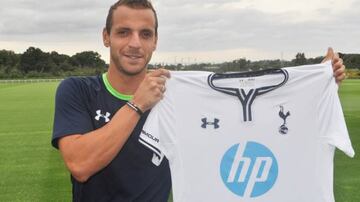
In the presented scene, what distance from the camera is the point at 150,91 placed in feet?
11.0

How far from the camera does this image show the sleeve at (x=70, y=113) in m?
3.38

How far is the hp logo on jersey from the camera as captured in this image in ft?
11.9

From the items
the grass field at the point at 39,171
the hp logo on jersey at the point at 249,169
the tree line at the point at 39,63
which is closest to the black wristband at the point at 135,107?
the hp logo on jersey at the point at 249,169

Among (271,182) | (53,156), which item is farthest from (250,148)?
(53,156)

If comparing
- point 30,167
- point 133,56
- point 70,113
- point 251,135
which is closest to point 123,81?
point 133,56

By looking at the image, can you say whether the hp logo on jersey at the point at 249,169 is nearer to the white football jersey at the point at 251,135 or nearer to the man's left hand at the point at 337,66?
the white football jersey at the point at 251,135

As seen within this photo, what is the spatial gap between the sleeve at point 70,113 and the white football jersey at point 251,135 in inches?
19.9

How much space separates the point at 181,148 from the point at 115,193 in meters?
0.55

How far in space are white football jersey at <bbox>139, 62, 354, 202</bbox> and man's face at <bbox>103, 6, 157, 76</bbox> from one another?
0.30 meters

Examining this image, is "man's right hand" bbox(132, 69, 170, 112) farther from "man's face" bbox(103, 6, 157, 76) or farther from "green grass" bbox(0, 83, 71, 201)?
"green grass" bbox(0, 83, 71, 201)

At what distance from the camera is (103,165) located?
10.8ft

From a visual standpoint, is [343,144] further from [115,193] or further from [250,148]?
[115,193]

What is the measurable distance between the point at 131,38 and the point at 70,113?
646 mm

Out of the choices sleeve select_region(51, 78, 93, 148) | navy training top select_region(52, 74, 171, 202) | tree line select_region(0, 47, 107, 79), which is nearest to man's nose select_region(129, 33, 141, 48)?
navy training top select_region(52, 74, 171, 202)
